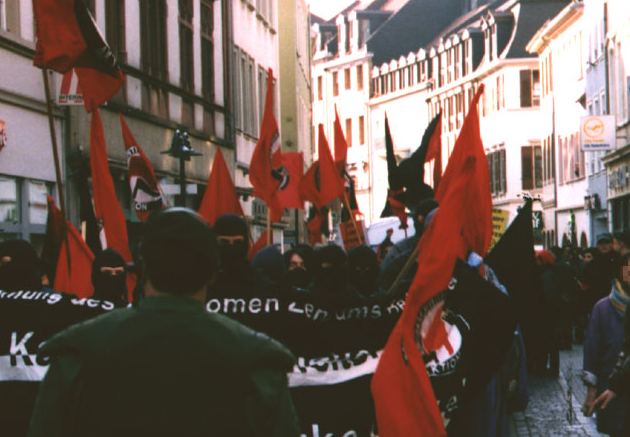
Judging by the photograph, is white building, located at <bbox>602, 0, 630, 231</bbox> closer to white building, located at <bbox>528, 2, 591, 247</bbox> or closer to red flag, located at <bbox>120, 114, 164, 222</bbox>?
white building, located at <bbox>528, 2, 591, 247</bbox>

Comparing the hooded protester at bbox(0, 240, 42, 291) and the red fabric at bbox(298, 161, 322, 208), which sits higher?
the red fabric at bbox(298, 161, 322, 208)

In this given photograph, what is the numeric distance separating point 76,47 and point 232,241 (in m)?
3.54

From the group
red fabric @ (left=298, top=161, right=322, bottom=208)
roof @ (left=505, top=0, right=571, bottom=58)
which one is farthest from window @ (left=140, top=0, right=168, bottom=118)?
roof @ (left=505, top=0, right=571, bottom=58)

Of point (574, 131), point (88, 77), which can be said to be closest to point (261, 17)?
point (574, 131)

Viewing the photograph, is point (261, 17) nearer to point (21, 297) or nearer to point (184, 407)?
point (21, 297)

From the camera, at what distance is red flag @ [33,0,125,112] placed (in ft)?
34.5

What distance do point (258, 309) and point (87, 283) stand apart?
12.2ft

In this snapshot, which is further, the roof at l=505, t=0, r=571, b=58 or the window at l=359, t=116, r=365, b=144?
the window at l=359, t=116, r=365, b=144

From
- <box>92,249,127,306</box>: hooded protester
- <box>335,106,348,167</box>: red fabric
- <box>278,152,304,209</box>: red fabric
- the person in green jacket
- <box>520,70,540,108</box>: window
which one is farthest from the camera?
<box>520,70,540,108</box>: window

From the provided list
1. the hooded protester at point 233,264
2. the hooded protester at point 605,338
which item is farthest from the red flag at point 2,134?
the hooded protester at point 233,264

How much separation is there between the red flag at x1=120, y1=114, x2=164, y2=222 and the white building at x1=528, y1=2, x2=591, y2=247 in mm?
43048

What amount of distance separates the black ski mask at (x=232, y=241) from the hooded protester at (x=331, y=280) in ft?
1.43

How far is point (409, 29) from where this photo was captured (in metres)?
98.6

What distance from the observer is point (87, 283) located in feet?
35.0
